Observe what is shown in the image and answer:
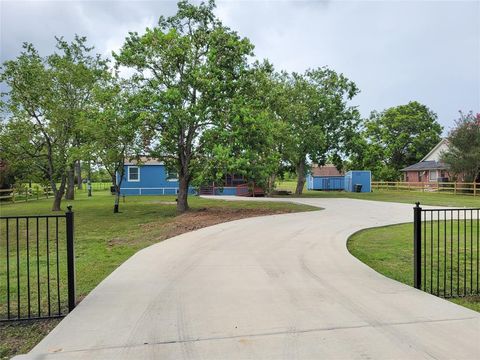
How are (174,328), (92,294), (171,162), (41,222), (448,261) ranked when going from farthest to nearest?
(171,162), (41,222), (448,261), (92,294), (174,328)

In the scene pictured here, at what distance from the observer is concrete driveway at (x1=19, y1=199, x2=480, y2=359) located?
11.1 ft

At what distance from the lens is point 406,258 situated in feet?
25.2

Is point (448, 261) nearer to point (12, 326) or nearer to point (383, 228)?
point (383, 228)

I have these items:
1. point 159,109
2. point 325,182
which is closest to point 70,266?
point 159,109

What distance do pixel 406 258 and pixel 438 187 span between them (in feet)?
104

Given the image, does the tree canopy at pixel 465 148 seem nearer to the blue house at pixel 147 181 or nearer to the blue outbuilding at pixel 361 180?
the blue outbuilding at pixel 361 180

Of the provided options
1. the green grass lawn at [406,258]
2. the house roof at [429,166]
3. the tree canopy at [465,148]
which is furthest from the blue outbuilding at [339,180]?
the green grass lawn at [406,258]

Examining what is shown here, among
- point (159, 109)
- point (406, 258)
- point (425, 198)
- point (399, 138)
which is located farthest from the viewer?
point (399, 138)

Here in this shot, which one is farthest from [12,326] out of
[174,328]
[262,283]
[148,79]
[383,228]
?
[148,79]

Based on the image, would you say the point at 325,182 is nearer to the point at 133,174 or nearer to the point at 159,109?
the point at 133,174

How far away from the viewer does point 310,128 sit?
28688 millimetres

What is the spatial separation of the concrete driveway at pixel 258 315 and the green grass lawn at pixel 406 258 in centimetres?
47

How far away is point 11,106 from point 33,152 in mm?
2429

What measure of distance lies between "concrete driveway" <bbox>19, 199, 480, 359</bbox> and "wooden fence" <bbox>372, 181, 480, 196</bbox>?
27999 mm
